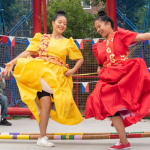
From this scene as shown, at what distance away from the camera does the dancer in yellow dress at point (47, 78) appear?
3.11 metres

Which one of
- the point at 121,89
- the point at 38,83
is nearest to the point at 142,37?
the point at 121,89

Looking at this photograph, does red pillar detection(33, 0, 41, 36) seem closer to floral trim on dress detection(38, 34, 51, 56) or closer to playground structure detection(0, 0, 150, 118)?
playground structure detection(0, 0, 150, 118)

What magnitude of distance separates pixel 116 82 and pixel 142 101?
370 mm

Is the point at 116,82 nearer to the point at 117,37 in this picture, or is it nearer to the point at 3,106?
the point at 117,37

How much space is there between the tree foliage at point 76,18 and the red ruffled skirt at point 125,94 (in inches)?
352

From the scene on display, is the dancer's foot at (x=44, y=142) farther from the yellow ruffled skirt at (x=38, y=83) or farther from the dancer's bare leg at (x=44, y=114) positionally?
the yellow ruffled skirt at (x=38, y=83)

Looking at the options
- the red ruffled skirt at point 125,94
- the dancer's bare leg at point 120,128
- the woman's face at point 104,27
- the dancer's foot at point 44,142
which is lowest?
the dancer's foot at point 44,142

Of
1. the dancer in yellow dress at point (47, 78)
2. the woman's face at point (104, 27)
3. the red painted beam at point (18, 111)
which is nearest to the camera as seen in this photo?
the dancer in yellow dress at point (47, 78)

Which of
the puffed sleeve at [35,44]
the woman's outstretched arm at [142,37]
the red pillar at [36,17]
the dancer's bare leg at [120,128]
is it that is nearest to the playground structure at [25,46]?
the red pillar at [36,17]

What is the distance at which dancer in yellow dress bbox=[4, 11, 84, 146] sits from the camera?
3109 mm

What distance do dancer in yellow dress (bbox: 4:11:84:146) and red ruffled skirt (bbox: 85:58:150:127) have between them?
0.37 meters

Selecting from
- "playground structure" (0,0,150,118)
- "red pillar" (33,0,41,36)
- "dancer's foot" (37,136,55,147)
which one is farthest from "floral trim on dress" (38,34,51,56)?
"red pillar" (33,0,41,36)

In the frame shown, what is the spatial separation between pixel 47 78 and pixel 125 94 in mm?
955

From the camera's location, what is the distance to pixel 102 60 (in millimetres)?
3270
